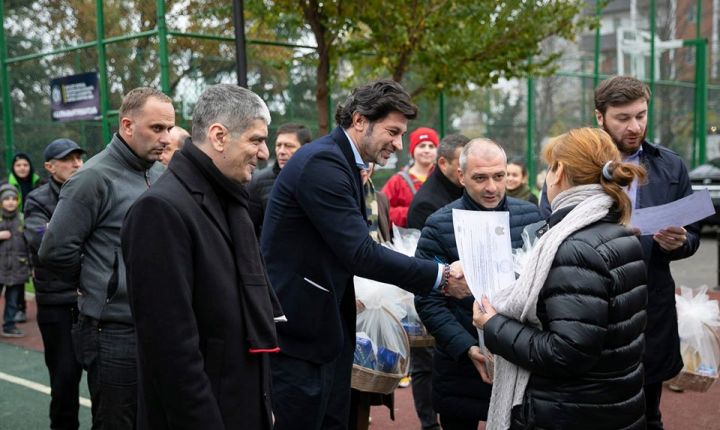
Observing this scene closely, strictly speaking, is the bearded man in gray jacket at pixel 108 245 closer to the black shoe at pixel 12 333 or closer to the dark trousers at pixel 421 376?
the dark trousers at pixel 421 376

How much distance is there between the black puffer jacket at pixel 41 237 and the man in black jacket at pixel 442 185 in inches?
98.4

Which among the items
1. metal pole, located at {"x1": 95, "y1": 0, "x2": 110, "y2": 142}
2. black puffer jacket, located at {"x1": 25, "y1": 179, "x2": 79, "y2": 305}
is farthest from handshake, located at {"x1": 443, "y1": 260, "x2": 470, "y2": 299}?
metal pole, located at {"x1": 95, "y1": 0, "x2": 110, "y2": 142}

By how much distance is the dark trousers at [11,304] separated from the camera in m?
8.84

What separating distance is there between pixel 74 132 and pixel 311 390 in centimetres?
931

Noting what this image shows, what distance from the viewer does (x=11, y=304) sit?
29.3 ft

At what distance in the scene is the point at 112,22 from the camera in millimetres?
10789

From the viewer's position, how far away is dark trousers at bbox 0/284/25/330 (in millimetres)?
8844

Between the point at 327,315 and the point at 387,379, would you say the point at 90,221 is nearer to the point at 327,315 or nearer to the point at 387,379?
the point at 327,315

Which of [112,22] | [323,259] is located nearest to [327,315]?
[323,259]

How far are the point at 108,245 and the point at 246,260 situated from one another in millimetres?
1494

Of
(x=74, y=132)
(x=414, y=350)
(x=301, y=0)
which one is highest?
(x=301, y=0)

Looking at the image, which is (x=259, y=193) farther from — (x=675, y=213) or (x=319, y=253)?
(x=675, y=213)

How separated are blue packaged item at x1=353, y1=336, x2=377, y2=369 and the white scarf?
113cm

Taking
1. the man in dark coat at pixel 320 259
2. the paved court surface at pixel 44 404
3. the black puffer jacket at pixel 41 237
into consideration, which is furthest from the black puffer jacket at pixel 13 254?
the man in dark coat at pixel 320 259
